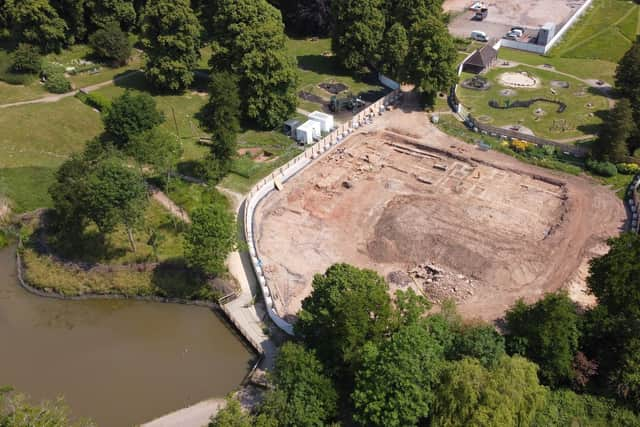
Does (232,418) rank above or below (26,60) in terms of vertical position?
below

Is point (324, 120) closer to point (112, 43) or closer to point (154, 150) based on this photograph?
point (154, 150)

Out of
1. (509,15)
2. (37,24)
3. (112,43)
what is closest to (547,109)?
(509,15)

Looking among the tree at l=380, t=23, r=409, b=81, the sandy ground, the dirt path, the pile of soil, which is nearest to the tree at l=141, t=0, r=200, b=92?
the dirt path

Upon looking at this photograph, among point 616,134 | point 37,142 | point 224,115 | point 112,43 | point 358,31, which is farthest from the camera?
point 112,43

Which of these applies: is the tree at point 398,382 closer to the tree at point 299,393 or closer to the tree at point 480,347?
the tree at point 299,393

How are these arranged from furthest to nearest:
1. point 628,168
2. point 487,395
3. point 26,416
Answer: point 628,168 → point 487,395 → point 26,416

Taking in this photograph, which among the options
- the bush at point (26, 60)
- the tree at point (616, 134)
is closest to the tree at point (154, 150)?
the bush at point (26, 60)

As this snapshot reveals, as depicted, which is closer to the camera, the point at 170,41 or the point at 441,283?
the point at 441,283

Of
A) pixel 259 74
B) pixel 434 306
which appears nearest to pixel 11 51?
pixel 259 74

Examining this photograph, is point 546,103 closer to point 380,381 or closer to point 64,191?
point 380,381
